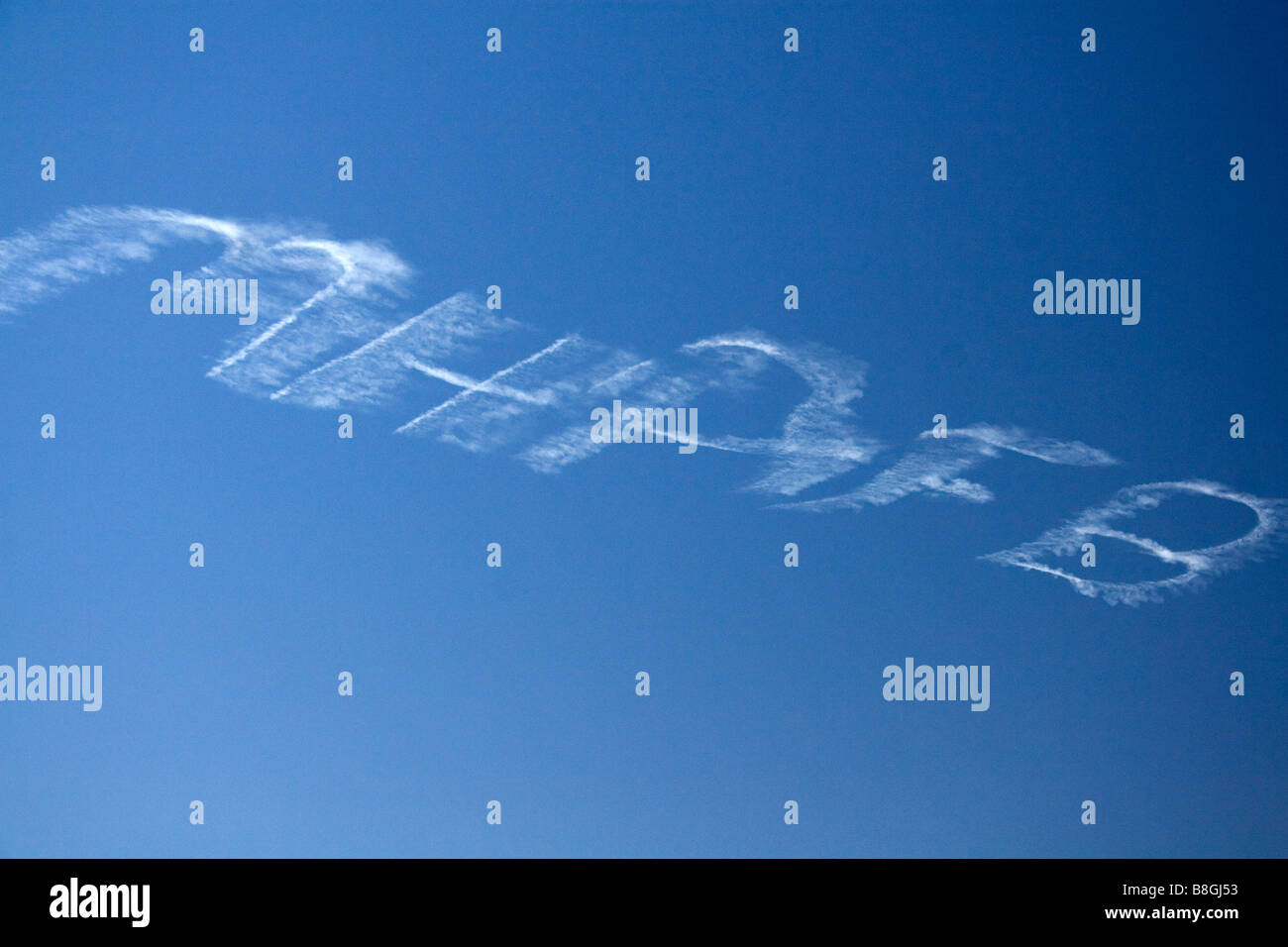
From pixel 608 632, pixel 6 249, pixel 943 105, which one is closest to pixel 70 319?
pixel 6 249

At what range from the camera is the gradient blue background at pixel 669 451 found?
386 cm

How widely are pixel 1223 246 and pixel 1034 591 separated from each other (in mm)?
→ 1290

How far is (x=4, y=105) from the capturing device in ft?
12.8

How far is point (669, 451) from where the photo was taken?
390 centimetres

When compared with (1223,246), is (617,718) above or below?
below

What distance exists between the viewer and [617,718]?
388 cm

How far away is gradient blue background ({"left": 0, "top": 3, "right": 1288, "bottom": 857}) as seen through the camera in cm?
386

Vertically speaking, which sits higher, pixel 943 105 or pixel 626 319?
pixel 943 105

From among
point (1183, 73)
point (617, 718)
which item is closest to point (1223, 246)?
point (1183, 73)

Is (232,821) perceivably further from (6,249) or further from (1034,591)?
(1034,591)
